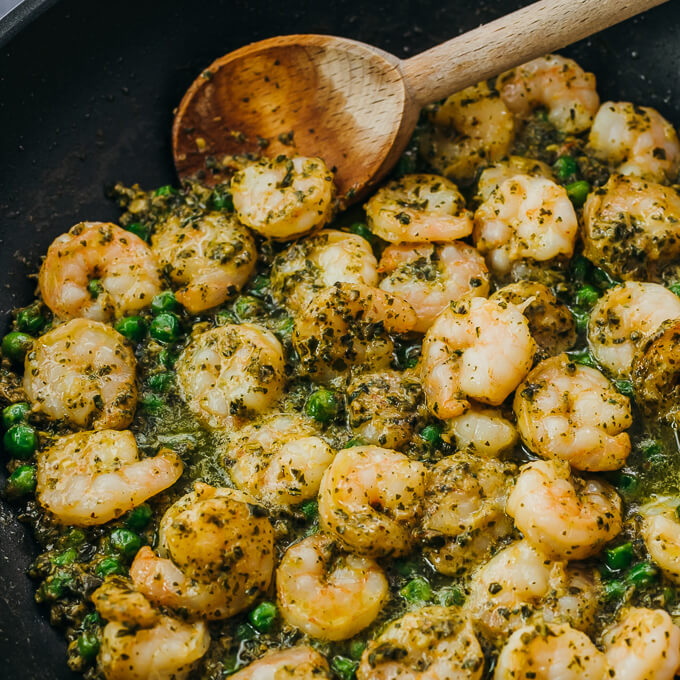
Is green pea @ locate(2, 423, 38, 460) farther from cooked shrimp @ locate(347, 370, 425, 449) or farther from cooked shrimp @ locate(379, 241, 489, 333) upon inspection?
cooked shrimp @ locate(379, 241, 489, 333)

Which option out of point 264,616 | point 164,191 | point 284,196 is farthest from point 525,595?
point 164,191

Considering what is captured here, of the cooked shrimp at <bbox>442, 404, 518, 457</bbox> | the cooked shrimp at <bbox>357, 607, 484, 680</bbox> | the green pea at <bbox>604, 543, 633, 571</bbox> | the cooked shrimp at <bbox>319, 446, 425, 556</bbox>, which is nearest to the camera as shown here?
the cooked shrimp at <bbox>357, 607, 484, 680</bbox>

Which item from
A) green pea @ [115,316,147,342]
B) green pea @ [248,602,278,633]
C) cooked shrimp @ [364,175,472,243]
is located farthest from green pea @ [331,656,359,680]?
cooked shrimp @ [364,175,472,243]

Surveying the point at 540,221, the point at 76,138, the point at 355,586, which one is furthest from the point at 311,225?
the point at 355,586

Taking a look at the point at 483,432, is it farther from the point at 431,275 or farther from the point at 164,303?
the point at 164,303

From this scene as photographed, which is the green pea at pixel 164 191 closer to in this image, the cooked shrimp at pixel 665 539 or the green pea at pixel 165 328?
the green pea at pixel 165 328

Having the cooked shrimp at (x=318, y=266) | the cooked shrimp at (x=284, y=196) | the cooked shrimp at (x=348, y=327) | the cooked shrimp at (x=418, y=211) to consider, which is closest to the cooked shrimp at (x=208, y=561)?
the cooked shrimp at (x=348, y=327)

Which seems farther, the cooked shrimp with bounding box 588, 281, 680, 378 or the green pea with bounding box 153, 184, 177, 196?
the green pea with bounding box 153, 184, 177, 196
